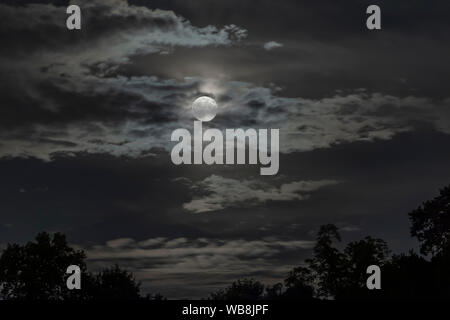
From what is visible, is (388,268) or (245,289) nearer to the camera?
(388,268)

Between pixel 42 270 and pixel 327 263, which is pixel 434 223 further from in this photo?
pixel 42 270

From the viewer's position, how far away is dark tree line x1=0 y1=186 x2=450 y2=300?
80.5 metres

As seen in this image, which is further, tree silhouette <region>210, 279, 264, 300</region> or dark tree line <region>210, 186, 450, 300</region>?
tree silhouette <region>210, 279, 264, 300</region>

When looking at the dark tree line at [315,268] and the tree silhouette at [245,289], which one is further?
the tree silhouette at [245,289]

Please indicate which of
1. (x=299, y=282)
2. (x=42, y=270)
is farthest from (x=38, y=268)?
(x=299, y=282)

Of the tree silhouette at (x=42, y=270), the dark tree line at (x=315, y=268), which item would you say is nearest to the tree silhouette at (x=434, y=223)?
the dark tree line at (x=315, y=268)

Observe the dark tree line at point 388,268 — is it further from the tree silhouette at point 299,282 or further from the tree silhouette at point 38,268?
the tree silhouette at point 38,268

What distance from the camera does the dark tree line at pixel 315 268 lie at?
80.5 meters

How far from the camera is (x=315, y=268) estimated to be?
330 ft

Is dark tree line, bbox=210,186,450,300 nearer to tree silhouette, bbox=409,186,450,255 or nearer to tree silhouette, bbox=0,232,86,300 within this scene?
tree silhouette, bbox=409,186,450,255

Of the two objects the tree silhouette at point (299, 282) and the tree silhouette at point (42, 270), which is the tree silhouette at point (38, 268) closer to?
the tree silhouette at point (42, 270)

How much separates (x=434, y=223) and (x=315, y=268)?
22445mm

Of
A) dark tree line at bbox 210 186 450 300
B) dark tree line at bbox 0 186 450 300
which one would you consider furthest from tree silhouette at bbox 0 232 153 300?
dark tree line at bbox 210 186 450 300
